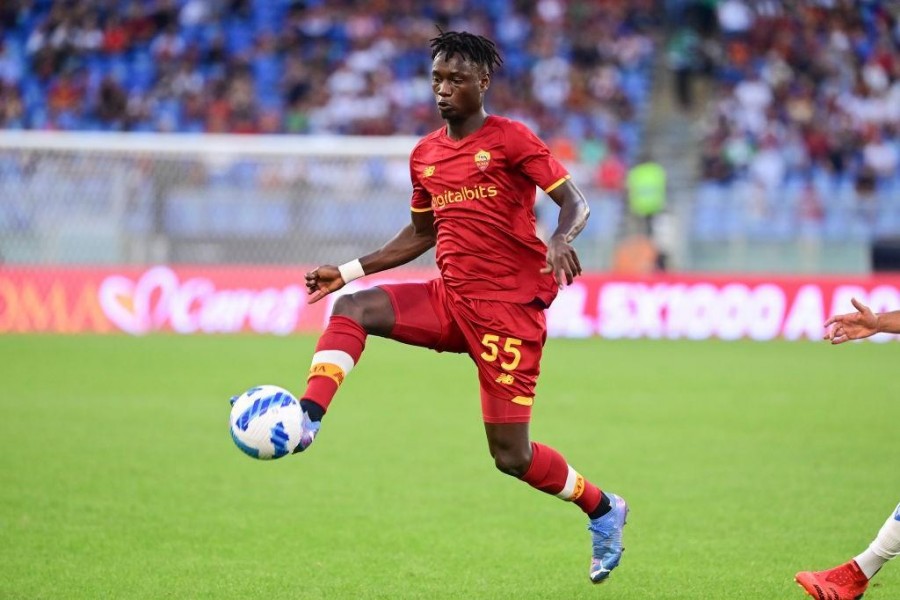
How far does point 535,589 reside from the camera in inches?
247

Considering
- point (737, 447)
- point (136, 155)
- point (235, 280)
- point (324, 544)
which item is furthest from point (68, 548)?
point (136, 155)

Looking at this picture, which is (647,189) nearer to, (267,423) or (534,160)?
(534,160)

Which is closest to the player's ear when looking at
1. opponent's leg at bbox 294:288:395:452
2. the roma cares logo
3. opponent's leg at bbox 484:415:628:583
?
opponent's leg at bbox 294:288:395:452

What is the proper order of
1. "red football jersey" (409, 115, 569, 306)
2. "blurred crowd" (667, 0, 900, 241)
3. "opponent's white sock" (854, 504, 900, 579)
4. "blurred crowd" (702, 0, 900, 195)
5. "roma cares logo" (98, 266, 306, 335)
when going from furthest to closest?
"blurred crowd" (702, 0, 900, 195)
"blurred crowd" (667, 0, 900, 241)
"roma cares logo" (98, 266, 306, 335)
"red football jersey" (409, 115, 569, 306)
"opponent's white sock" (854, 504, 900, 579)

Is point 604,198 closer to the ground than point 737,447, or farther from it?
farther from it

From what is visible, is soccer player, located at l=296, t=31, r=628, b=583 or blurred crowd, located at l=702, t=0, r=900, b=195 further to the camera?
blurred crowd, located at l=702, t=0, r=900, b=195

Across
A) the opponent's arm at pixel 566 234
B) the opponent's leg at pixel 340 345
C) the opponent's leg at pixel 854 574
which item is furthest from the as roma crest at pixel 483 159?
the opponent's leg at pixel 854 574

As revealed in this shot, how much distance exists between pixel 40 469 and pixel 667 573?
4728mm

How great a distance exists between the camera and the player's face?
19.8 ft

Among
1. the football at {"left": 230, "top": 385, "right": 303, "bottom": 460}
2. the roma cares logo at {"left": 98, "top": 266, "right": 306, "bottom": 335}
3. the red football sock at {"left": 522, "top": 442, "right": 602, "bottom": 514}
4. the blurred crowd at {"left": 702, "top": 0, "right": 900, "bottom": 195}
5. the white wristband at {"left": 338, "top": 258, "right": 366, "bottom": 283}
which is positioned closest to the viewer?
the football at {"left": 230, "top": 385, "right": 303, "bottom": 460}

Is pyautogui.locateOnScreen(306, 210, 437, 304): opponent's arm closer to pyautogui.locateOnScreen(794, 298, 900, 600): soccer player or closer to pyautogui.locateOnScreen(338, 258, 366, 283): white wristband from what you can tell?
pyautogui.locateOnScreen(338, 258, 366, 283): white wristband

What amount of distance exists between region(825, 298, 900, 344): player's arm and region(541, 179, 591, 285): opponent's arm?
3.64 feet

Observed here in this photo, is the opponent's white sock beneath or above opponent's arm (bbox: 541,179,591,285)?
beneath

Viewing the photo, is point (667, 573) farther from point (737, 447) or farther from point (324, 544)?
point (737, 447)
